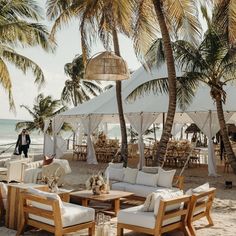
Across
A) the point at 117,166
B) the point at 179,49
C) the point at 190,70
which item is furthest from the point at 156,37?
the point at 117,166

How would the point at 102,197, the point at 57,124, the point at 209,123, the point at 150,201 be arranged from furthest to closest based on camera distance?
the point at 57,124 < the point at 209,123 < the point at 102,197 < the point at 150,201

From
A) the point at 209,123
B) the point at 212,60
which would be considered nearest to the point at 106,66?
the point at 212,60

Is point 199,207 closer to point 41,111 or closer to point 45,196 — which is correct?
point 45,196

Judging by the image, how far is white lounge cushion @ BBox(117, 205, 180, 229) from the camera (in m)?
5.04

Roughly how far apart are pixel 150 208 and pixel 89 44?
18.6ft

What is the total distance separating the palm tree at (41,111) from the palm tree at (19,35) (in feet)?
41.8

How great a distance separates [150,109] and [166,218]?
908cm

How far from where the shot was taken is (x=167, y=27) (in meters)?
9.20

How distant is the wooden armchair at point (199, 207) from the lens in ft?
17.9

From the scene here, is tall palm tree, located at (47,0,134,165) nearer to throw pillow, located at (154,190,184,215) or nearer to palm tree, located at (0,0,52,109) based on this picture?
palm tree, located at (0,0,52,109)

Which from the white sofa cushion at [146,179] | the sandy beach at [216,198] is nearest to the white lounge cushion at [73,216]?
the sandy beach at [216,198]

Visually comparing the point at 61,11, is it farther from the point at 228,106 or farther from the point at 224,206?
the point at 224,206

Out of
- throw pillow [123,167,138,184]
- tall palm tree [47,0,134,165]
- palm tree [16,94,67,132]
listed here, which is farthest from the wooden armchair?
palm tree [16,94,67,132]

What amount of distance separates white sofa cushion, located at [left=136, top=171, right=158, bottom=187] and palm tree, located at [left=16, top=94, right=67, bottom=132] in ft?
58.4
